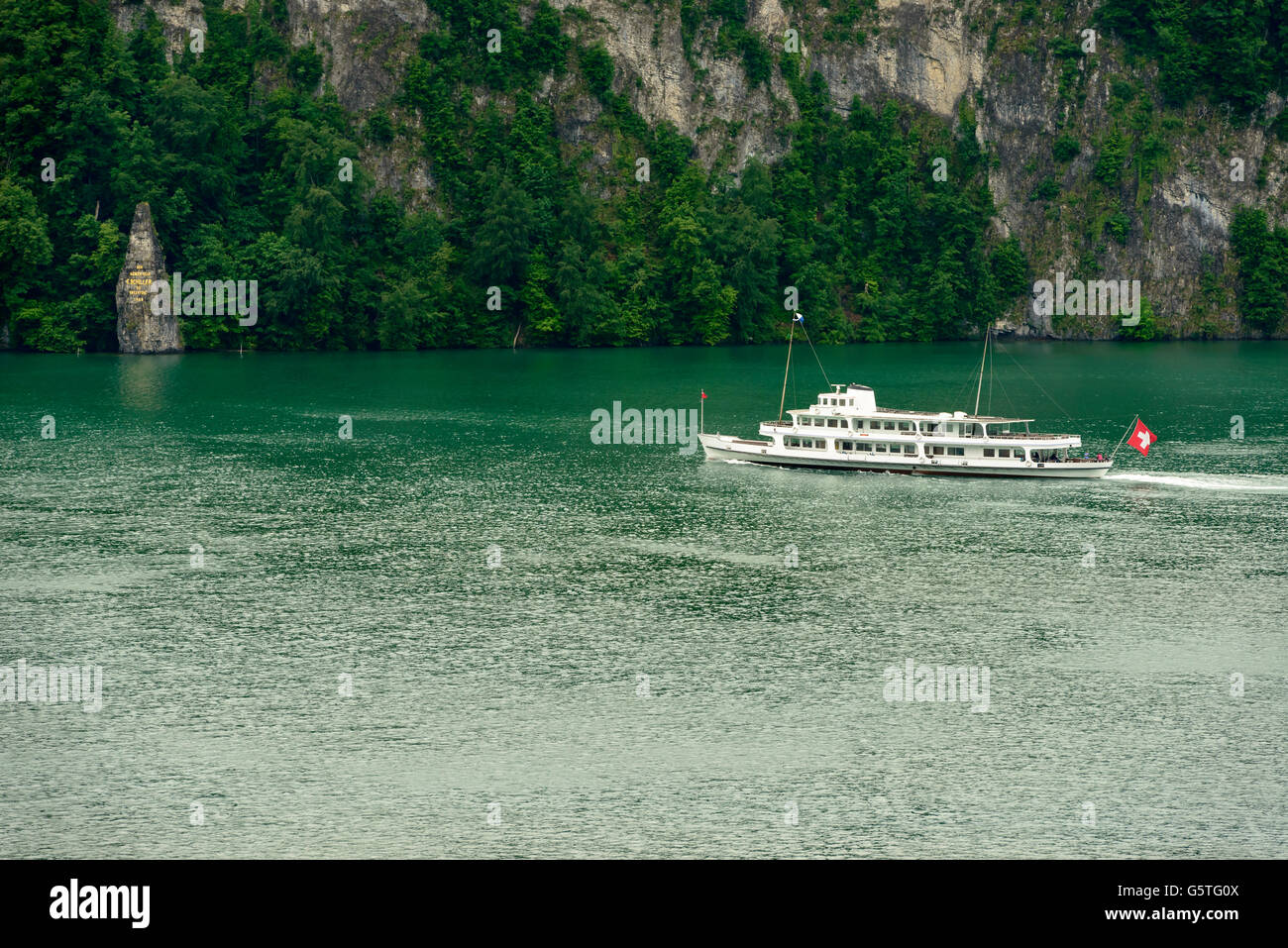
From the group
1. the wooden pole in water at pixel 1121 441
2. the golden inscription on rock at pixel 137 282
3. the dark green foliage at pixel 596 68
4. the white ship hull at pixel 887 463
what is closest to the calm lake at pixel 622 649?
the wooden pole in water at pixel 1121 441

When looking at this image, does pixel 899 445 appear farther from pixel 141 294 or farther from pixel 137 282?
pixel 137 282

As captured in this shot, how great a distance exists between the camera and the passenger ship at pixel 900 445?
84.6 meters

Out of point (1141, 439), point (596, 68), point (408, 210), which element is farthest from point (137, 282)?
point (1141, 439)

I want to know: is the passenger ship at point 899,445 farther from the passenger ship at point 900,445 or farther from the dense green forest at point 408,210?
the dense green forest at point 408,210

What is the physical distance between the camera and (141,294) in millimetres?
155500

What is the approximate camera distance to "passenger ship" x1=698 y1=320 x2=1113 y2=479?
84562 millimetres

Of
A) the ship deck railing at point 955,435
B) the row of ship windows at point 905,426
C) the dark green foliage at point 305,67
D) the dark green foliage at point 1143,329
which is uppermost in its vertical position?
the dark green foliage at point 305,67

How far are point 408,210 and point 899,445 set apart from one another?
349ft

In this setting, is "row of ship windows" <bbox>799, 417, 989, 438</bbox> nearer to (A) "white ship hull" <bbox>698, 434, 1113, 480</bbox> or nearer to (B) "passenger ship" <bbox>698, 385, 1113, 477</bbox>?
(B) "passenger ship" <bbox>698, 385, 1113, 477</bbox>

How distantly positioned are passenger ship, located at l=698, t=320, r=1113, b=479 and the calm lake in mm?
1478

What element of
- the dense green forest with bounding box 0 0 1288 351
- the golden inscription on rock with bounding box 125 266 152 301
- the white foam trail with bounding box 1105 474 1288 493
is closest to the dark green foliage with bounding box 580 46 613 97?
the dense green forest with bounding box 0 0 1288 351

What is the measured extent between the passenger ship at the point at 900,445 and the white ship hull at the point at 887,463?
53 millimetres

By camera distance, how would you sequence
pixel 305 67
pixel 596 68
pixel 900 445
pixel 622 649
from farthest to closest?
pixel 596 68 → pixel 305 67 → pixel 900 445 → pixel 622 649
